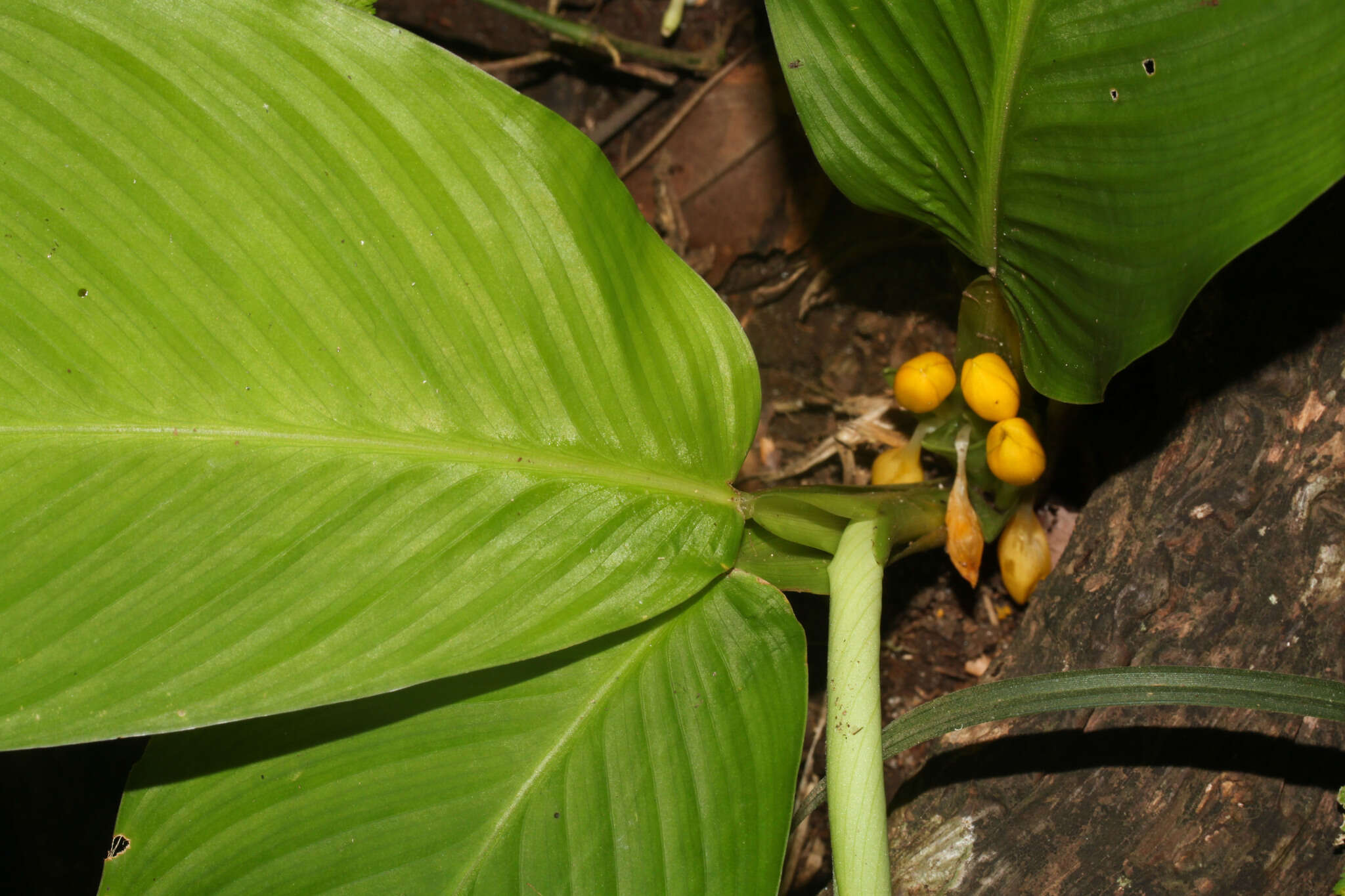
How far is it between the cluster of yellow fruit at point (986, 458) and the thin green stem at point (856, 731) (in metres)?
0.28

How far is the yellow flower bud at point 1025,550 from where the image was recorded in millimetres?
1469

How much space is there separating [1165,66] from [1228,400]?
0.55m

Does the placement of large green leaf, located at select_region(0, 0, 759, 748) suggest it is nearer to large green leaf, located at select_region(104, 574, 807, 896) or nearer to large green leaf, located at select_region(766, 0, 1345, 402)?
large green leaf, located at select_region(104, 574, 807, 896)

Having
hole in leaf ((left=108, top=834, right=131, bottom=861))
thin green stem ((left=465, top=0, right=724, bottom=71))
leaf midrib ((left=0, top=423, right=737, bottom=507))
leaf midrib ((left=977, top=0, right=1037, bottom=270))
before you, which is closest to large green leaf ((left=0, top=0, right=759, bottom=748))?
leaf midrib ((left=0, top=423, right=737, bottom=507))

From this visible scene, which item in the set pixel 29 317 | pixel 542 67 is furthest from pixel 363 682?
pixel 542 67

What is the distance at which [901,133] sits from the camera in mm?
1184

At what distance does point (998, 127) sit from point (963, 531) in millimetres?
603

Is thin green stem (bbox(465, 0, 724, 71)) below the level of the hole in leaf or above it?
above

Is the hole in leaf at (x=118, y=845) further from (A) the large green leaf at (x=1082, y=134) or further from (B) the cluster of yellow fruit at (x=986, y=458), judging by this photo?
(A) the large green leaf at (x=1082, y=134)

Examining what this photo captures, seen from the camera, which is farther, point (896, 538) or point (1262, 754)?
point (896, 538)

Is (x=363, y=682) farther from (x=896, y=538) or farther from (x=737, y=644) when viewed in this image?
(x=896, y=538)

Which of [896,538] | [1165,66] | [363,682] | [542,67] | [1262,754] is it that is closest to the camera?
[1165,66]

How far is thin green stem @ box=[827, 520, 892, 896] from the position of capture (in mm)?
965

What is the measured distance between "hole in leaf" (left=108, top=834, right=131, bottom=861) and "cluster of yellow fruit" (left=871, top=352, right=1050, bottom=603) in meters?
1.28
